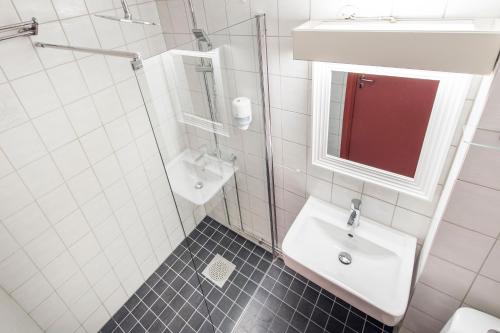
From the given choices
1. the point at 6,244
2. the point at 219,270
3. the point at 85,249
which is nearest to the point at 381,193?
the point at 219,270

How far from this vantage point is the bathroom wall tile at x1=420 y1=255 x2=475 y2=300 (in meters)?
1.18

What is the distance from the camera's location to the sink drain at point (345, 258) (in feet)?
5.00

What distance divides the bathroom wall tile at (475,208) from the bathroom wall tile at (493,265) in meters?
0.08

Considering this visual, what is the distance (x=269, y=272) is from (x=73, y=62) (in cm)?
192

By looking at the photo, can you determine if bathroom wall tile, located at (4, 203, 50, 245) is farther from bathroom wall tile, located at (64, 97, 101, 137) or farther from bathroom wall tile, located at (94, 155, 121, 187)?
bathroom wall tile, located at (64, 97, 101, 137)

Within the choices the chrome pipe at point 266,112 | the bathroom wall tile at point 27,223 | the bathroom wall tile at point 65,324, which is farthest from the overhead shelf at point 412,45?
the bathroom wall tile at point 65,324

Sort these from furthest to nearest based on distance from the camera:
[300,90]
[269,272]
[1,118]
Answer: [269,272]
[300,90]
[1,118]

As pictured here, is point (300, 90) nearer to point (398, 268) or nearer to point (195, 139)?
point (195, 139)

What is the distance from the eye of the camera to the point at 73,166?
158 cm

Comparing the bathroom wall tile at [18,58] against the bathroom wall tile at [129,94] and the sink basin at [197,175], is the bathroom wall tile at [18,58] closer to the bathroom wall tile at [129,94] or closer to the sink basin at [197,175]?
the bathroom wall tile at [129,94]

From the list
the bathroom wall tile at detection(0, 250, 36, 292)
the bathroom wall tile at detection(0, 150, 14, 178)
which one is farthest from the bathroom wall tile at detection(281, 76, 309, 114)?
the bathroom wall tile at detection(0, 250, 36, 292)

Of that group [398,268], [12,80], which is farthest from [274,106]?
[12,80]

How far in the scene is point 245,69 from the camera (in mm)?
1507

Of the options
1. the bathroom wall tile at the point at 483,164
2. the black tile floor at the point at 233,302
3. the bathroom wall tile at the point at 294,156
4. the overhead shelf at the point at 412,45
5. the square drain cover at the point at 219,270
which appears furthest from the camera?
the square drain cover at the point at 219,270
